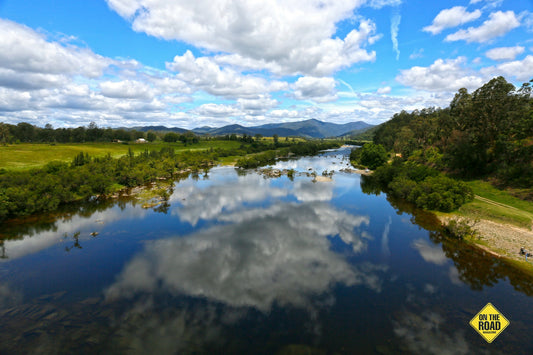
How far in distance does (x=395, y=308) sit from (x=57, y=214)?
54.1 m

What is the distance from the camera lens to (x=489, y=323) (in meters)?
17.8

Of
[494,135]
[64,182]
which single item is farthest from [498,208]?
[64,182]

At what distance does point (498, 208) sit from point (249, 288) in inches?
1664

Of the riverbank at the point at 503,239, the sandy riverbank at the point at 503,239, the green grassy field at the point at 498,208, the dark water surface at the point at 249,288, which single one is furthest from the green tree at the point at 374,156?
the sandy riverbank at the point at 503,239

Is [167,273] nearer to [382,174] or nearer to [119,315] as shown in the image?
[119,315]

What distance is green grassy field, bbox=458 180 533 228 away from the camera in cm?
3228

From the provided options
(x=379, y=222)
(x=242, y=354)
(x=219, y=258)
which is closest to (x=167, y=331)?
(x=242, y=354)

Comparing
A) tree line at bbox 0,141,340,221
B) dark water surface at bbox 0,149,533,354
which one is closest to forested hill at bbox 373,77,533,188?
dark water surface at bbox 0,149,533,354

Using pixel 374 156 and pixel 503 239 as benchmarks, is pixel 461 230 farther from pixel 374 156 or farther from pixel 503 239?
pixel 374 156

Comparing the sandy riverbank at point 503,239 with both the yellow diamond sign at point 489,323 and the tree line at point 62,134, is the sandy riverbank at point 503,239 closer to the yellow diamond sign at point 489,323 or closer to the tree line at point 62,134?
the yellow diamond sign at point 489,323

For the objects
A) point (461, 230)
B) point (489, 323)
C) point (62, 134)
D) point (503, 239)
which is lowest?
point (489, 323)

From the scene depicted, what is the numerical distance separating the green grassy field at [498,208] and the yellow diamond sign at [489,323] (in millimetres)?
20652

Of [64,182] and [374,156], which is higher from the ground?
[374,156]

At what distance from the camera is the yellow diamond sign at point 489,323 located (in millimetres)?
16763
